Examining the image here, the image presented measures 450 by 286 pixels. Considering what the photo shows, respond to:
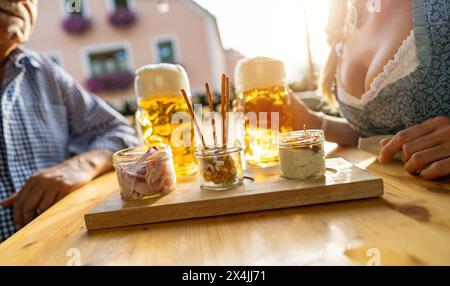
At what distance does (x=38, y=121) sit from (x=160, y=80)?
79 cm

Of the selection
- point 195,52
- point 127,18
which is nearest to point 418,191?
point 195,52

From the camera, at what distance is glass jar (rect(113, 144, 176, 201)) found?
70cm

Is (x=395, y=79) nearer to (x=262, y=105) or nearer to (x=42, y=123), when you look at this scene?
(x=262, y=105)

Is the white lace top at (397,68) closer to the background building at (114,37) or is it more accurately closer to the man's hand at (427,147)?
the man's hand at (427,147)

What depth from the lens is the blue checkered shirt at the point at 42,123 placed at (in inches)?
53.1

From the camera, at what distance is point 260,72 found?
94 centimetres

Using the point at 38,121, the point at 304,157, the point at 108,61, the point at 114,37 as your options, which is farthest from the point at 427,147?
the point at 108,61

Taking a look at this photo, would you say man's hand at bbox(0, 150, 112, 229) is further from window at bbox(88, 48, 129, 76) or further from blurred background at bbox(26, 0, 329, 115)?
window at bbox(88, 48, 129, 76)

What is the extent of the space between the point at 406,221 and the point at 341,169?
23cm

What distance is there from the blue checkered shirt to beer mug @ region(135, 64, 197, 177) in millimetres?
377

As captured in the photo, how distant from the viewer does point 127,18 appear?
40.3 ft

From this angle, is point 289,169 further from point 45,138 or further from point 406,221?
point 45,138
